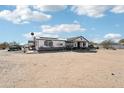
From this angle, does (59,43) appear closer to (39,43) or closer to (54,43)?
(54,43)

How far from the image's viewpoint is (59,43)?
33.4 meters

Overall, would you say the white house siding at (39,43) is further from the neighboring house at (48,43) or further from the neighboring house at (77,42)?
the neighboring house at (77,42)

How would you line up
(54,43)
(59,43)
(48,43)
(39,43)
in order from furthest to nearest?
(59,43), (54,43), (48,43), (39,43)

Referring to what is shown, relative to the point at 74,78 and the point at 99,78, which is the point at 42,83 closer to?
the point at 74,78

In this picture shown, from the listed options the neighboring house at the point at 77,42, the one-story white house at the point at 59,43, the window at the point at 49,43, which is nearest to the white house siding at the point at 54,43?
the one-story white house at the point at 59,43

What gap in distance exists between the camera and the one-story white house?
1228 inches

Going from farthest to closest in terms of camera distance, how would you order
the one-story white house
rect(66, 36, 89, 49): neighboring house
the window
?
rect(66, 36, 89, 49): neighboring house → the window → the one-story white house

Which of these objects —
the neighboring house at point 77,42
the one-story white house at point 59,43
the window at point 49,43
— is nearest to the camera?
the one-story white house at point 59,43

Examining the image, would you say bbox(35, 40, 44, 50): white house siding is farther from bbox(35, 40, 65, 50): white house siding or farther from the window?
the window

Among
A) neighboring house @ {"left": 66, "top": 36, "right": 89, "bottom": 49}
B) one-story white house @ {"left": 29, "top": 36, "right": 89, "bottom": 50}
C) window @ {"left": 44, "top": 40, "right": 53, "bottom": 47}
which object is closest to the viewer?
one-story white house @ {"left": 29, "top": 36, "right": 89, "bottom": 50}

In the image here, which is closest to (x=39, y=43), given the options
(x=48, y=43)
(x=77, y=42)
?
(x=48, y=43)

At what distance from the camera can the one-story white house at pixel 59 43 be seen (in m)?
31.2

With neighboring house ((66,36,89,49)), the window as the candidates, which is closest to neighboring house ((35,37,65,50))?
the window
